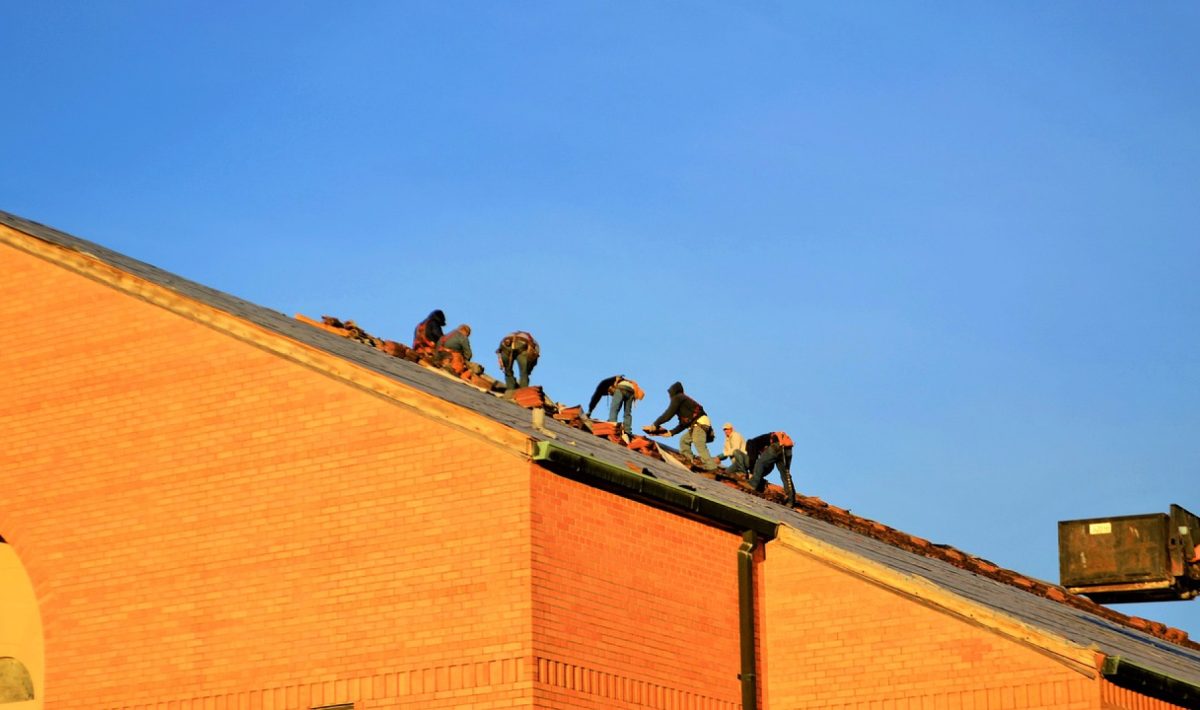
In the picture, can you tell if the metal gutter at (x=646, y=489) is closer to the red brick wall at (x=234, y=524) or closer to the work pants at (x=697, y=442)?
the red brick wall at (x=234, y=524)

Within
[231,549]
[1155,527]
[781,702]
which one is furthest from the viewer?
[1155,527]

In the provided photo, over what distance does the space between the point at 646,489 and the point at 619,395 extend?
45.4 ft

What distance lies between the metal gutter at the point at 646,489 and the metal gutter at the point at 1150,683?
13.9 feet

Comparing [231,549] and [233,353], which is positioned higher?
[233,353]

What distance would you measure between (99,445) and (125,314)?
5.03 feet

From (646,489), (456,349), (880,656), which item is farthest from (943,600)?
(456,349)

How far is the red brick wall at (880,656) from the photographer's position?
19703 mm

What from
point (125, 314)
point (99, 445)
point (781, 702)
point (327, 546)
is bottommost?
point (781, 702)

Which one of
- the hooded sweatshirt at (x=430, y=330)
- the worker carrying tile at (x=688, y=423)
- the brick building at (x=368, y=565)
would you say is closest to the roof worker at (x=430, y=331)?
the hooded sweatshirt at (x=430, y=330)

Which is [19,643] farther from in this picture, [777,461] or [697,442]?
[697,442]

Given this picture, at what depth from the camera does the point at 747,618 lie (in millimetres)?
21094

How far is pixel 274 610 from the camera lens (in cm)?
1936

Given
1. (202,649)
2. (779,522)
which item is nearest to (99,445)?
(202,649)

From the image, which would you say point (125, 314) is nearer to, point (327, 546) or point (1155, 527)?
point (327, 546)
